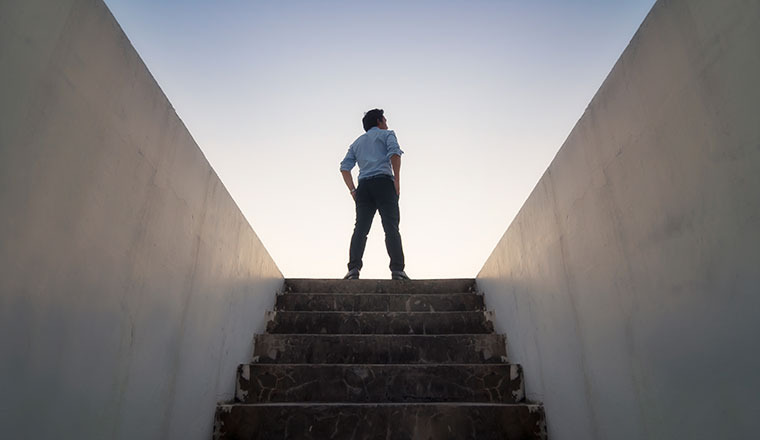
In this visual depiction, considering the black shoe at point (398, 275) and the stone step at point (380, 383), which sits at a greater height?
the black shoe at point (398, 275)

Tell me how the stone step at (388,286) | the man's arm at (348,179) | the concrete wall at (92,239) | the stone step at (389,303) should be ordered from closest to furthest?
the concrete wall at (92,239), the stone step at (389,303), the stone step at (388,286), the man's arm at (348,179)

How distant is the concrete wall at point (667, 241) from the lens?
0.79 m

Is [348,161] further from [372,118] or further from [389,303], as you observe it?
[389,303]

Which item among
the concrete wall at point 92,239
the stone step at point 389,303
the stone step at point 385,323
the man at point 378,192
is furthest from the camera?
the man at point 378,192

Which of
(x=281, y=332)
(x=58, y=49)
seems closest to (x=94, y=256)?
(x=58, y=49)

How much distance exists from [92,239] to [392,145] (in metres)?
2.82

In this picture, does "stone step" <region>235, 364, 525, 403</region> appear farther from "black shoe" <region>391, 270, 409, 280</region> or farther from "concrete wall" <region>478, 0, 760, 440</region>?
"black shoe" <region>391, 270, 409, 280</region>

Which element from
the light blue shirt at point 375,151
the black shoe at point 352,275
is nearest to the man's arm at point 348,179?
the light blue shirt at point 375,151

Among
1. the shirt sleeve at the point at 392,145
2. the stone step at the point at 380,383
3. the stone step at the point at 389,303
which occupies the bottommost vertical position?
the stone step at the point at 380,383

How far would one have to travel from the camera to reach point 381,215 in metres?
3.59

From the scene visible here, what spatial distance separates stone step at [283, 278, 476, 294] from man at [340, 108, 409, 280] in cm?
22

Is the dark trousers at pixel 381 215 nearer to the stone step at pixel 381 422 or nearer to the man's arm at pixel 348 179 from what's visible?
the man's arm at pixel 348 179

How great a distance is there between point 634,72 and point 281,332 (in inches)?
89.9

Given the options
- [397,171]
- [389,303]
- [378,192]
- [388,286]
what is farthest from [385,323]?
[397,171]
